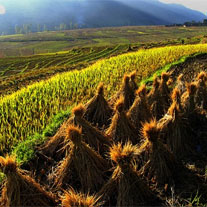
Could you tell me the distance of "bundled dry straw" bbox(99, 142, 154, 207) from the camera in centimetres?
237

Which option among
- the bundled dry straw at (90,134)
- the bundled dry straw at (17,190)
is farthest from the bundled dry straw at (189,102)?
the bundled dry straw at (17,190)

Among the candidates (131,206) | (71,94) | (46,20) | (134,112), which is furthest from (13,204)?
(46,20)

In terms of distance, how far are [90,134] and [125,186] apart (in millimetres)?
1235

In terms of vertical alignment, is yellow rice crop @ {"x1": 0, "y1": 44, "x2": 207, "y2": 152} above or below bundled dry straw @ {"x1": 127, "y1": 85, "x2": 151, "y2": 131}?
below

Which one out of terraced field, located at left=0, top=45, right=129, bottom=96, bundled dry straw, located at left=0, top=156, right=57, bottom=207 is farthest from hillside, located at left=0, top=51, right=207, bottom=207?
terraced field, located at left=0, top=45, right=129, bottom=96

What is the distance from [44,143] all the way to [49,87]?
3908 mm

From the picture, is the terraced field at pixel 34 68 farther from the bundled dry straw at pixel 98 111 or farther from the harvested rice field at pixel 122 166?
the harvested rice field at pixel 122 166

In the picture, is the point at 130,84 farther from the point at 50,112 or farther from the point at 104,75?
the point at 104,75

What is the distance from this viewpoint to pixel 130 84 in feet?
17.4

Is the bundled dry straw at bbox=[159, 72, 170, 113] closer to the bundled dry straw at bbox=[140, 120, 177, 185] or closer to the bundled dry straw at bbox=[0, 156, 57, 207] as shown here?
the bundled dry straw at bbox=[140, 120, 177, 185]

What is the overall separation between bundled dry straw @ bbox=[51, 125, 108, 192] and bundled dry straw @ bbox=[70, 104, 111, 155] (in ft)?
1.76

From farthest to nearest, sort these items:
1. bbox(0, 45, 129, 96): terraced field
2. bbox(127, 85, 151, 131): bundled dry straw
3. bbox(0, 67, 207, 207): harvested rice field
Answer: bbox(0, 45, 129, 96): terraced field
bbox(127, 85, 151, 131): bundled dry straw
bbox(0, 67, 207, 207): harvested rice field

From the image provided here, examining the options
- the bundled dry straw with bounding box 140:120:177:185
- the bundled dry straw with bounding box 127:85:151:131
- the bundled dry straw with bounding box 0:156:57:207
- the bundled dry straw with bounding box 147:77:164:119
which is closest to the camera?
the bundled dry straw with bounding box 0:156:57:207

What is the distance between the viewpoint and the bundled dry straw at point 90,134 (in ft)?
11.4
